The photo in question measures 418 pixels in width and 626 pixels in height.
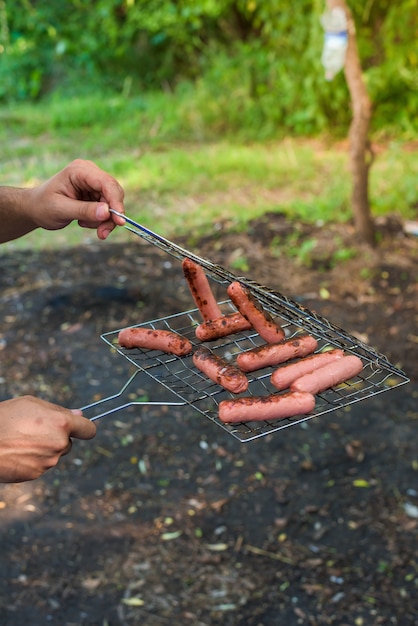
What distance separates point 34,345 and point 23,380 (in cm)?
50

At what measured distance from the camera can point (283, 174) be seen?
32.1 feet

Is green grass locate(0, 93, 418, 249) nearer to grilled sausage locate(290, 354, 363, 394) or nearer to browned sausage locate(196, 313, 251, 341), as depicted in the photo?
browned sausage locate(196, 313, 251, 341)

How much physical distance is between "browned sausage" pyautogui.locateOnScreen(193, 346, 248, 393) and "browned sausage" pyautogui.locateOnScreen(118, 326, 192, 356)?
0.25ft

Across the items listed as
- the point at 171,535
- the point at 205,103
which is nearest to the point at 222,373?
the point at 171,535

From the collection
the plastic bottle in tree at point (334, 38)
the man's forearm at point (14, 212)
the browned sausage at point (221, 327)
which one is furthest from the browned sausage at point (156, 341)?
the plastic bottle in tree at point (334, 38)

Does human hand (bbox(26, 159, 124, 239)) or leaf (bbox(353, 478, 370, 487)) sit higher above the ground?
human hand (bbox(26, 159, 124, 239))

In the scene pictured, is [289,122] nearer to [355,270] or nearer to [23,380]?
[355,270]

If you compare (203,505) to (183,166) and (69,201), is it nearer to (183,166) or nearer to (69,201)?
(69,201)

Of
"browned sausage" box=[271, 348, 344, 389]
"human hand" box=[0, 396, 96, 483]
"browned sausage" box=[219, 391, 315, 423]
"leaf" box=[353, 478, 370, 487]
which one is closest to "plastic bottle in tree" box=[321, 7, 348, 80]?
"leaf" box=[353, 478, 370, 487]

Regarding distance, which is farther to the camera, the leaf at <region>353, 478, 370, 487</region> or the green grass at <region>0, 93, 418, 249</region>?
the green grass at <region>0, 93, 418, 249</region>

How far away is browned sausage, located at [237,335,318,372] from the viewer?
2.77 metres

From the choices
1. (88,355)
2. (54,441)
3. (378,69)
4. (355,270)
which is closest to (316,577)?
(54,441)

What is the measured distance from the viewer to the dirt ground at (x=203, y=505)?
3.68 metres

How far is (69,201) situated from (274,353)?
3.26 feet
